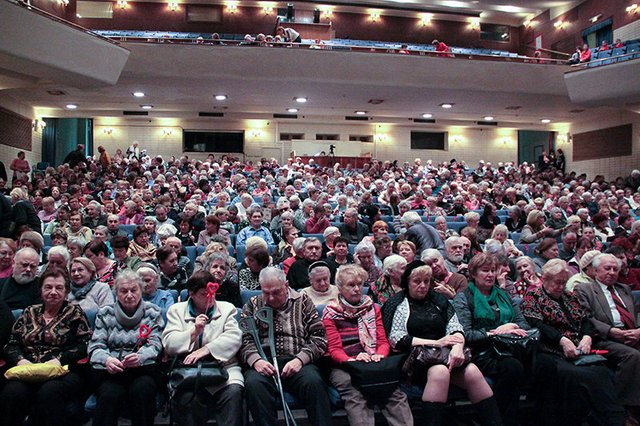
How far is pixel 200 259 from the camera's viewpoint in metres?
3.68

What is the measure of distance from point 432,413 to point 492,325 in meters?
0.70

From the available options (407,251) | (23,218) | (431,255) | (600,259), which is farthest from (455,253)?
(23,218)

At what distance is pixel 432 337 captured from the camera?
111 inches

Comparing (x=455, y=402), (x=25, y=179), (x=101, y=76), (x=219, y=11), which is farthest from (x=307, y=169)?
(x=455, y=402)

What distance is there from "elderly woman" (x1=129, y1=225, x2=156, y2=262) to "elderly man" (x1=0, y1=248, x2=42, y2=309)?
115cm

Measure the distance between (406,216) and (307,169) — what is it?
6038mm

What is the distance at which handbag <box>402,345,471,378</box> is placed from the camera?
8.73 feet

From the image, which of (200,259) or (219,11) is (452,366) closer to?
(200,259)

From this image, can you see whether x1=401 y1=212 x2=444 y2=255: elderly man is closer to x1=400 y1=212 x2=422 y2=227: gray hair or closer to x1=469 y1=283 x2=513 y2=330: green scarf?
x1=400 y1=212 x2=422 y2=227: gray hair

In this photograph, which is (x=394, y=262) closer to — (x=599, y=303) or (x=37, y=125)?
(x=599, y=303)

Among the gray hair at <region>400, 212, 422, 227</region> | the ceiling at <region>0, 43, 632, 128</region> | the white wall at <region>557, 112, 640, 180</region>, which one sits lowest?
the gray hair at <region>400, 212, 422, 227</region>

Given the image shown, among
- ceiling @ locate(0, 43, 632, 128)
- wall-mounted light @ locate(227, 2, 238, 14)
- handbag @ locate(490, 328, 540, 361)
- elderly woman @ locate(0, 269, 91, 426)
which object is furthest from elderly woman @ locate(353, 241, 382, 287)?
wall-mounted light @ locate(227, 2, 238, 14)

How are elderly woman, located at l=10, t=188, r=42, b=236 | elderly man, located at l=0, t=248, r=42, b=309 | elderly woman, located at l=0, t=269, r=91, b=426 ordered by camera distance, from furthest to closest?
elderly woman, located at l=10, t=188, r=42, b=236 < elderly man, located at l=0, t=248, r=42, b=309 < elderly woman, located at l=0, t=269, r=91, b=426

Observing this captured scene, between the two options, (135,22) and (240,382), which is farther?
(135,22)
